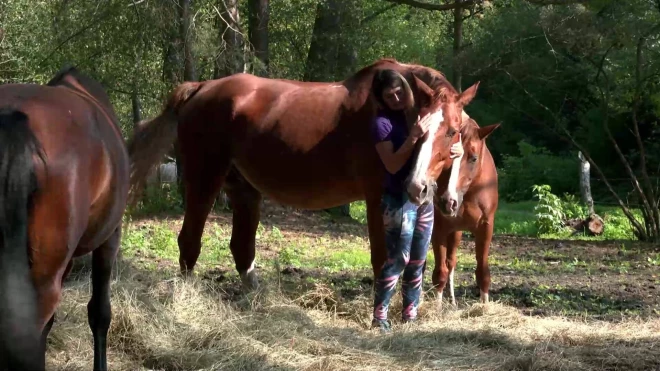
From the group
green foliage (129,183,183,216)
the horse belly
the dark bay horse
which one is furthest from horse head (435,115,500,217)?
green foliage (129,183,183,216)

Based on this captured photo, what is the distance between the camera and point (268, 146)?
6.31 meters

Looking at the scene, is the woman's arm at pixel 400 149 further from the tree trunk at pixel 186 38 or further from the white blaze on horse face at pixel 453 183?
the tree trunk at pixel 186 38

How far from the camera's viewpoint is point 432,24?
22.8 metres

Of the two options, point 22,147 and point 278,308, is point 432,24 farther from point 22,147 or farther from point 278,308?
point 22,147

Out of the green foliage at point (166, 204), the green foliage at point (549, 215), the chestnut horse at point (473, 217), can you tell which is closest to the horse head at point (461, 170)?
the chestnut horse at point (473, 217)

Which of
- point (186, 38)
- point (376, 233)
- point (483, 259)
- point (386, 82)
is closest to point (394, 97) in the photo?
point (386, 82)

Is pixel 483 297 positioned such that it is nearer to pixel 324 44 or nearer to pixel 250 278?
pixel 250 278

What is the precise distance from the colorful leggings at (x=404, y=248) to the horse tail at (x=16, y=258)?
9.32 ft

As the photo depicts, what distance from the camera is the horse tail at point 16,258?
2691mm

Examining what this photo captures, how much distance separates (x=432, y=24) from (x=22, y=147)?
2100cm

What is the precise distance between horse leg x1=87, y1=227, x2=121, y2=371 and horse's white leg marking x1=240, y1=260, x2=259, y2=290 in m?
2.47

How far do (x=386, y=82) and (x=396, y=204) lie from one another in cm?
82

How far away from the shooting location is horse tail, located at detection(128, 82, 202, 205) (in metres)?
6.13

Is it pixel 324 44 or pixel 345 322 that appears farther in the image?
pixel 324 44
